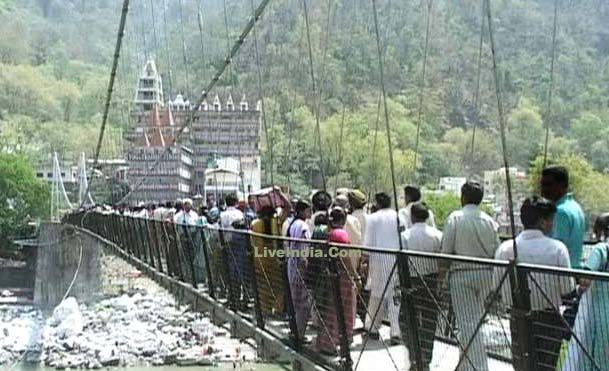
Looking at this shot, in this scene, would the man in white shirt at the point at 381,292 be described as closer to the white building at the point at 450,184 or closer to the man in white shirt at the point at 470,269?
the man in white shirt at the point at 470,269

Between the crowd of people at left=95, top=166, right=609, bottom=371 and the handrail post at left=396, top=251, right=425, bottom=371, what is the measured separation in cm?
2

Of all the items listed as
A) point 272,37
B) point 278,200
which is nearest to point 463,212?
point 278,200

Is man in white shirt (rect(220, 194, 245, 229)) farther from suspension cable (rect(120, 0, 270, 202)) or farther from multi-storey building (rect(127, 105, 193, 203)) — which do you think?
multi-storey building (rect(127, 105, 193, 203))

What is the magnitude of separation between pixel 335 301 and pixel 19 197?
→ 56.9m

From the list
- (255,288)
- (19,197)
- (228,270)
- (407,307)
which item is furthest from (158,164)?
(19,197)

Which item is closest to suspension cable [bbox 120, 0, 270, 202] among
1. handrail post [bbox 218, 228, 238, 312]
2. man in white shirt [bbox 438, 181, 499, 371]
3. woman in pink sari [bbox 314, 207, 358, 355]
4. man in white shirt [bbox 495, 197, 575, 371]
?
handrail post [bbox 218, 228, 238, 312]

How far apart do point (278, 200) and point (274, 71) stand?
56.8 feet

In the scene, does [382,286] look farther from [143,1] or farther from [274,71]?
[143,1]

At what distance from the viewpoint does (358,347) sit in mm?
4793

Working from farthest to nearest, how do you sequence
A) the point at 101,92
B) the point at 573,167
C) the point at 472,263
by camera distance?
the point at 101,92 < the point at 573,167 < the point at 472,263

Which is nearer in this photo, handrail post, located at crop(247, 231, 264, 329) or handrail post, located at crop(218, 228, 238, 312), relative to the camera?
handrail post, located at crop(247, 231, 264, 329)

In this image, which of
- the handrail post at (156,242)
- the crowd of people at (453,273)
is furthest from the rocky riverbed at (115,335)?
the crowd of people at (453,273)

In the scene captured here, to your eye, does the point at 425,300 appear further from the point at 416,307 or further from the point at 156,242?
the point at 156,242

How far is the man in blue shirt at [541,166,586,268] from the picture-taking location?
371cm
